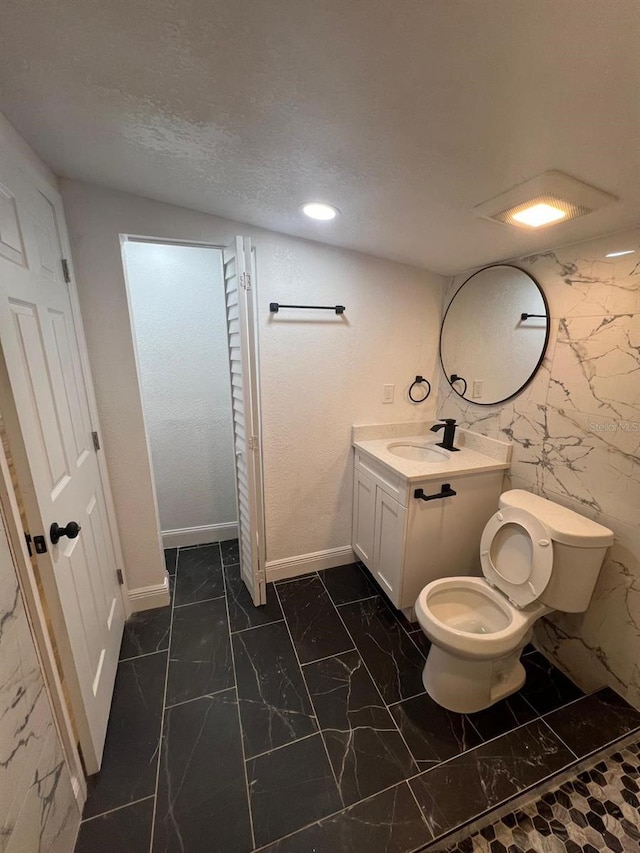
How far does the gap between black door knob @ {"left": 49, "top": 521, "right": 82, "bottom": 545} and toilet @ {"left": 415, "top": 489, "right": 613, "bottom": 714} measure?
1.31 metres

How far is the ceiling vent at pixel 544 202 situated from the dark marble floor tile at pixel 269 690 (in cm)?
206

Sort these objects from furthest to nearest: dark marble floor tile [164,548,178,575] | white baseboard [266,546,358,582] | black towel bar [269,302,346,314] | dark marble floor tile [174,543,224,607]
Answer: dark marble floor tile [164,548,178,575], white baseboard [266,546,358,582], dark marble floor tile [174,543,224,607], black towel bar [269,302,346,314]

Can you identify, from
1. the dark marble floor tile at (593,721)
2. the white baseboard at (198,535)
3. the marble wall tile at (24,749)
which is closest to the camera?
the marble wall tile at (24,749)

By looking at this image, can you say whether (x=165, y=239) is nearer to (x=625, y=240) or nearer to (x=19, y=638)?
(x=19, y=638)

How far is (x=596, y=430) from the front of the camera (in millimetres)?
1405

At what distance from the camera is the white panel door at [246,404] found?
5.04 ft

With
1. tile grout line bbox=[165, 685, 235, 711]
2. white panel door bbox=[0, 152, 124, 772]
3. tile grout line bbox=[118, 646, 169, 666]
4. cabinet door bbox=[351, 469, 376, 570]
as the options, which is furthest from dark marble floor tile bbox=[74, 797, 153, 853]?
cabinet door bbox=[351, 469, 376, 570]

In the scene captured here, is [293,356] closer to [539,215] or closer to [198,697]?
[539,215]

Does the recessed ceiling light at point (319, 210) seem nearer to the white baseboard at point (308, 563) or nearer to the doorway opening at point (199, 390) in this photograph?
the doorway opening at point (199, 390)

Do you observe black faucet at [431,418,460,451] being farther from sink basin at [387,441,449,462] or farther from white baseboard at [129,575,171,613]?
white baseboard at [129,575,171,613]

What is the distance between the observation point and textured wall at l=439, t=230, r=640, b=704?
130cm

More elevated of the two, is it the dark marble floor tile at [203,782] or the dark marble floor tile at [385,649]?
the dark marble floor tile at [385,649]

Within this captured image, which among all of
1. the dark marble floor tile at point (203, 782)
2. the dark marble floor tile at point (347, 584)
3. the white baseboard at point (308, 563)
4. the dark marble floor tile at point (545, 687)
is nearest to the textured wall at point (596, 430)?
the dark marble floor tile at point (545, 687)

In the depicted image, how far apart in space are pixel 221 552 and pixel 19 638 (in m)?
1.66
